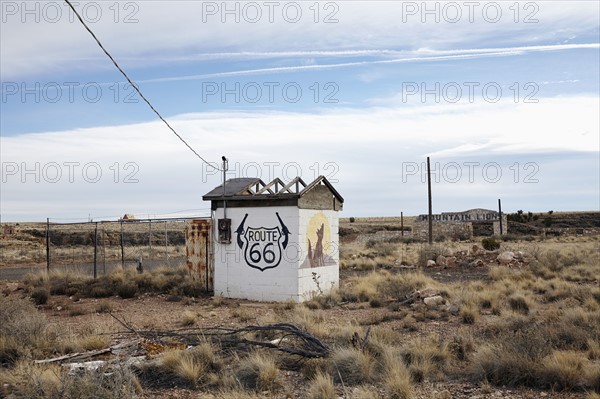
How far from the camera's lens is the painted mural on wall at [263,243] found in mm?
18484

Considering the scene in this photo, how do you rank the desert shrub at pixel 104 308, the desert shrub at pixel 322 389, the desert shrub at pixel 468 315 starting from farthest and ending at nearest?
the desert shrub at pixel 104 308
the desert shrub at pixel 468 315
the desert shrub at pixel 322 389

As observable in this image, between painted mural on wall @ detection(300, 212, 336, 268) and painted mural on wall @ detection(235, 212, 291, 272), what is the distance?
32.2 inches

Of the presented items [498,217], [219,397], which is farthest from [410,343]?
[498,217]

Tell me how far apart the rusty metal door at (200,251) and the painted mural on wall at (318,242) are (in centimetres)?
345

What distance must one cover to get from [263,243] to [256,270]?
889mm

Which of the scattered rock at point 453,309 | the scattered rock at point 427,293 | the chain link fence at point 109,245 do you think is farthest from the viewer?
the chain link fence at point 109,245

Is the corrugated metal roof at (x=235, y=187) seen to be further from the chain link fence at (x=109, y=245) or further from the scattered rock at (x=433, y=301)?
the chain link fence at (x=109, y=245)

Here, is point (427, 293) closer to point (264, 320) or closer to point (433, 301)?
point (433, 301)

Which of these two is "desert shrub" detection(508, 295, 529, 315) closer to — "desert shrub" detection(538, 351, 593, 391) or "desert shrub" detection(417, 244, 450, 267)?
"desert shrub" detection(538, 351, 593, 391)

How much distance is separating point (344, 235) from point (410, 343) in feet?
206

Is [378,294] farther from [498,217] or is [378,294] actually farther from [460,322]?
[498,217]

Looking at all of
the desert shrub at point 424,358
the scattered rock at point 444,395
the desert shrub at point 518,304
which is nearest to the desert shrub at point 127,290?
the desert shrub at point 518,304

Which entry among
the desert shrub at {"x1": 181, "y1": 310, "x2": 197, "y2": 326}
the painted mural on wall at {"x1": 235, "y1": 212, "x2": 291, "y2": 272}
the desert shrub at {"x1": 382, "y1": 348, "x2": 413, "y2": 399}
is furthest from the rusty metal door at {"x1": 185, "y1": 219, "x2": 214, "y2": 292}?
the desert shrub at {"x1": 382, "y1": 348, "x2": 413, "y2": 399}

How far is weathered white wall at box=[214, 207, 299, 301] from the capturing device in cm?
1825
